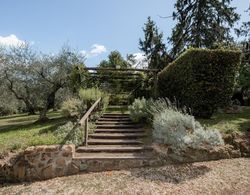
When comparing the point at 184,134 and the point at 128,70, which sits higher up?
the point at 128,70

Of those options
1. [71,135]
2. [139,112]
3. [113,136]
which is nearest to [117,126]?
[139,112]

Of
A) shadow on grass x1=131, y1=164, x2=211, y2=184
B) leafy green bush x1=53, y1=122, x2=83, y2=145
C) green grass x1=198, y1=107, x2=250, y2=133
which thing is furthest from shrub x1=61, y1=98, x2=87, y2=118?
shadow on grass x1=131, y1=164, x2=211, y2=184

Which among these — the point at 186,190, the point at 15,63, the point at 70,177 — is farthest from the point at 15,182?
the point at 15,63

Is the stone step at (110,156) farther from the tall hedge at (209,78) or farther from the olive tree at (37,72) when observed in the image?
the olive tree at (37,72)

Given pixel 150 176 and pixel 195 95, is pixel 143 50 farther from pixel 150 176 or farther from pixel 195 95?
pixel 150 176

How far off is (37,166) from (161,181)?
112 inches

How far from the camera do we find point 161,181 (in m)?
5.55

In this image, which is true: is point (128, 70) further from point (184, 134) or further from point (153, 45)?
point (153, 45)

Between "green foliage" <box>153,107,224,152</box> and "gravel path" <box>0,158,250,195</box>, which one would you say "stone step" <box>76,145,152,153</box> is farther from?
"gravel path" <box>0,158,250,195</box>

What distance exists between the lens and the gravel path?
521 centimetres

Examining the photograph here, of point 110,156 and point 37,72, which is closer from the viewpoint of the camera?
point 110,156

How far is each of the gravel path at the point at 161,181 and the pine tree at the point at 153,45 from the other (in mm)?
18616

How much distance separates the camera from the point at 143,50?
29281 millimetres

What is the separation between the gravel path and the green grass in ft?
3.96
